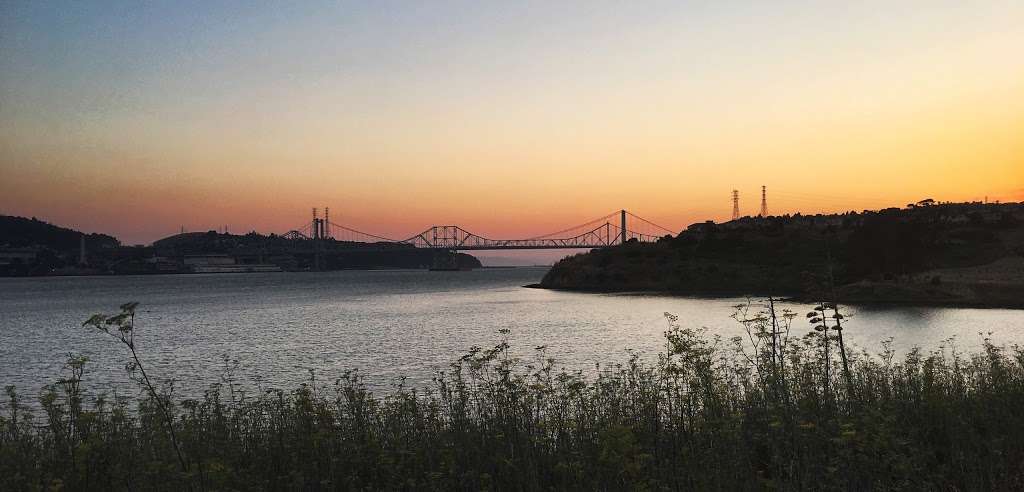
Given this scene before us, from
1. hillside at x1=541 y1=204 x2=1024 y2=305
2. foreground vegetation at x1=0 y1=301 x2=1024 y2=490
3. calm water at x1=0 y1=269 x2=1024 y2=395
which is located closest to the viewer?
foreground vegetation at x1=0 y1=301 x2=1024 y2=490

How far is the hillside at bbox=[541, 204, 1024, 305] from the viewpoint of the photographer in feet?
241

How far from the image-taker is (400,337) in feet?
163

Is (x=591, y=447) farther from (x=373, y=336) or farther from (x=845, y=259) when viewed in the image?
(x=845, y=259)

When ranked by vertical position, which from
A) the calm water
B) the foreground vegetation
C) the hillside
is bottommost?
the calm water

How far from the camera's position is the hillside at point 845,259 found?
73500 mm

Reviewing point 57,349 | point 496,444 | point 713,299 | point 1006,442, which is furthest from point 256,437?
point 713,299

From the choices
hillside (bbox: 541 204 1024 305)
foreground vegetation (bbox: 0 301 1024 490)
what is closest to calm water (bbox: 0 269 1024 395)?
hillside (bbox: 541 204 1024 305)

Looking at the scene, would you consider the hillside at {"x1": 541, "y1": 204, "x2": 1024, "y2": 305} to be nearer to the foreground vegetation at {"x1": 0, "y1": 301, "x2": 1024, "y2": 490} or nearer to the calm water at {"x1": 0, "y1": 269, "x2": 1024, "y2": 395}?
the calm water at {"x1": 0, "y1": 269, "x2": 1024, "y2": 395}

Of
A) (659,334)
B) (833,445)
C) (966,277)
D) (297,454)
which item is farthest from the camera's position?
(966,277)

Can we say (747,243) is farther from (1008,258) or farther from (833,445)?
(833,445)

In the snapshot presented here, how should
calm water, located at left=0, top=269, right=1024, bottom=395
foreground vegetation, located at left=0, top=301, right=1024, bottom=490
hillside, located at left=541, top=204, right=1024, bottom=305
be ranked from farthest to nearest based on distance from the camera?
hillside, located at left=541, top=204, right=1024, bottom=305 → calm water, located at left=0, top=269, right=1024, bottom=395 → foreground vegetation, located at left=0, top=301, right=1024, bottom=490

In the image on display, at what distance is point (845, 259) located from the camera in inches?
3861

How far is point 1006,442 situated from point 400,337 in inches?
1668

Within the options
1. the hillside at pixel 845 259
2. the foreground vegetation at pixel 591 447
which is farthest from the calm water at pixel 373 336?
the foreground vegetation at pixel 591 447
